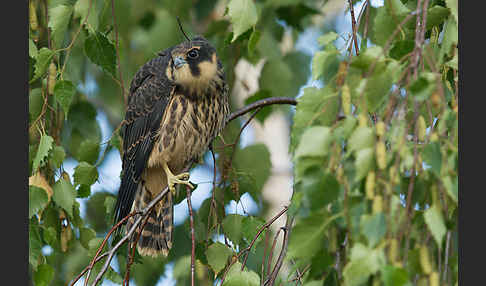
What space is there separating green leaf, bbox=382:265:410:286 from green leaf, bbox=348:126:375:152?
0.83 ft

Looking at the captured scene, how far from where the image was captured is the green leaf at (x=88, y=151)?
9.92ft

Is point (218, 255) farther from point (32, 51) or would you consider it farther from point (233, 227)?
point (32, 51)

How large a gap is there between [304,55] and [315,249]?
326cm

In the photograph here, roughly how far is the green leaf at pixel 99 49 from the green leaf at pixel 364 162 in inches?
67.5

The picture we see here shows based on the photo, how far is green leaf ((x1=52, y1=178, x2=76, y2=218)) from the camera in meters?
2.77


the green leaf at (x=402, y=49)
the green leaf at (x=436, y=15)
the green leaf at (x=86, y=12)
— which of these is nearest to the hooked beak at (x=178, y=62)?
the green leaf at (x=86, y=12)

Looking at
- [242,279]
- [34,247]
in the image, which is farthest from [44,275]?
[242,279]

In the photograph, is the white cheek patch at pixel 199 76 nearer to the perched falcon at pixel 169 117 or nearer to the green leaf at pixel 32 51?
the perched falcon at pixel 169 117

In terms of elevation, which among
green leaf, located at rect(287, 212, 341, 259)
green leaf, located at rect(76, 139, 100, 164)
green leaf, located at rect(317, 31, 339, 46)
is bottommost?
green leaf, located at rect(287, 212, 341, 259)

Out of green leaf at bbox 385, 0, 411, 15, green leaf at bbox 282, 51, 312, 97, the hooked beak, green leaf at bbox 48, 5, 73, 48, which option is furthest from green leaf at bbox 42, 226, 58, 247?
green leaf at bbox 282, 51, 312, 97

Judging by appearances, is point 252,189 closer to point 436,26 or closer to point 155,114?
point 155,114

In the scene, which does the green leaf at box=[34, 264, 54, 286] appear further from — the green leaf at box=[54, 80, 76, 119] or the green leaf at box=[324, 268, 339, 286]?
the green leaf at box=[324, 268, 339, 286]

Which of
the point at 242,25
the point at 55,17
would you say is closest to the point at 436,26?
the point at 242,25

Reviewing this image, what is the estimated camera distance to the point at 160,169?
369 cm
